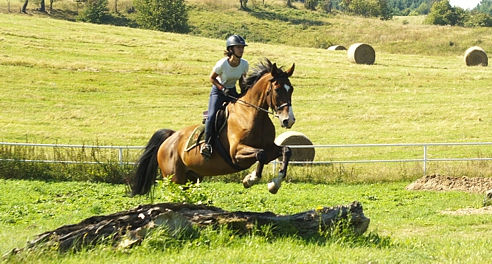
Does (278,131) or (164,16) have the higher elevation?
(164,16)

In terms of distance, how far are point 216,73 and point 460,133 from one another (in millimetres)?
20333

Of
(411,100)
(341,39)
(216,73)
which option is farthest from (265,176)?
(341,39)

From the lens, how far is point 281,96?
1023cm

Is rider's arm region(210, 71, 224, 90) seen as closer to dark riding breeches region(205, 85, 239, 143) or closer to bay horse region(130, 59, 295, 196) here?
dark riding breeches region(205, 85, 239, 143)

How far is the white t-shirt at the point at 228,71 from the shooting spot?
1122cm

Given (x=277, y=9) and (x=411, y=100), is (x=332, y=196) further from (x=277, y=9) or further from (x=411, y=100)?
(x=277, y=9)

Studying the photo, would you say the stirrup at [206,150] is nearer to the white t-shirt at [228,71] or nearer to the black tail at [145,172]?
the white t-shirt at [228,71]

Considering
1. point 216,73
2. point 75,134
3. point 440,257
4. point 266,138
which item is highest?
point 216,73

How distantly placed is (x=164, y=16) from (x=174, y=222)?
232ft

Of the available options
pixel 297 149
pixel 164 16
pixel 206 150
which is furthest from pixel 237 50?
pixel 164 16

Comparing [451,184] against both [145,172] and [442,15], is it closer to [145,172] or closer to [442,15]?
[145,172]

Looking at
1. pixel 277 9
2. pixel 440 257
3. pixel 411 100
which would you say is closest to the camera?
pixel 440 257

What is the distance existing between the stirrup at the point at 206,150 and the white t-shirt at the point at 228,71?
107 centimetres

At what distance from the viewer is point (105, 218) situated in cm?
812
